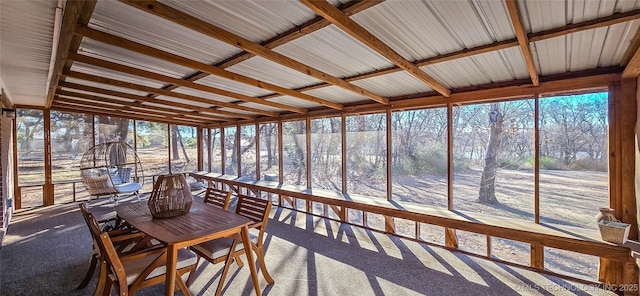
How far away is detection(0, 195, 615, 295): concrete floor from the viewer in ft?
8.31

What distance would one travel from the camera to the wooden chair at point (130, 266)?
172 centimetres

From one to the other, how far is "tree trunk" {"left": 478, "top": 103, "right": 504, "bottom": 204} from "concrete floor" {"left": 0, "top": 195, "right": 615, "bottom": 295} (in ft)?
2.94

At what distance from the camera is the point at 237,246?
7.87 ft

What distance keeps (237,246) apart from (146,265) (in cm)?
70

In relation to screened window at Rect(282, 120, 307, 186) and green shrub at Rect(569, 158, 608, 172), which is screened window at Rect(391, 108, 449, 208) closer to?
green shrub at Rect(569, 158, 608, 172)

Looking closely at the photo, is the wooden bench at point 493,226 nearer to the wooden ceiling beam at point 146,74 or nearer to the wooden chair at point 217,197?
the wooden chair at point 217,197

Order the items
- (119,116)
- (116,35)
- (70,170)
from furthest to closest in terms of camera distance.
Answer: (119,116) → (70,170) → (116,35)

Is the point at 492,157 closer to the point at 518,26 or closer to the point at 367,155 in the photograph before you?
the point at 367,155

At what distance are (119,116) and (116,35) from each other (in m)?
6.01

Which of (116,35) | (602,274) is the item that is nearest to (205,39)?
(116,35)

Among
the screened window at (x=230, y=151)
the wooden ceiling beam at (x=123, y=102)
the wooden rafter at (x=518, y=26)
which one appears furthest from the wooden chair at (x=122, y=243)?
the screened window at (x=230, y=151)

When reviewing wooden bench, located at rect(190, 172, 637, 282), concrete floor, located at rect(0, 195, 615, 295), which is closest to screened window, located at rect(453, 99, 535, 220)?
wooden bench, located at rect(190, 172, 637, 282)

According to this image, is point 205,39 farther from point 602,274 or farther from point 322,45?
point 602,274

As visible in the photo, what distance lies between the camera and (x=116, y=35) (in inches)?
86.4
